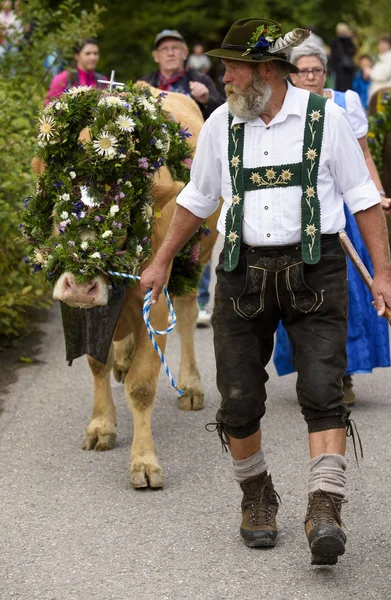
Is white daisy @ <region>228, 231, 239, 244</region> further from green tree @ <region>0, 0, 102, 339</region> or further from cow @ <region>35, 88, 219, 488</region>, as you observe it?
green tree @ <region>0, 0, 102, 339</region>

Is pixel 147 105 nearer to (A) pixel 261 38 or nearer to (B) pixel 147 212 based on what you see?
(B) pixel 147 212

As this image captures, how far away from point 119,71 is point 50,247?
24106 millimetres

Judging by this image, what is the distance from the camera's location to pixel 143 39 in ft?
97.3

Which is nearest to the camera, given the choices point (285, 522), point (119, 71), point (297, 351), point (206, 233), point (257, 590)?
point (257, 590)

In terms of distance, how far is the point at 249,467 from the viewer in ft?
16.7

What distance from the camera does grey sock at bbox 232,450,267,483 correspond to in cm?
508

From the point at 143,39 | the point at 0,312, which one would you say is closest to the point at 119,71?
the point at 143,39

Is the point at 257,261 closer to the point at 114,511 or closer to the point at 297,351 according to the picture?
the point at 297,351

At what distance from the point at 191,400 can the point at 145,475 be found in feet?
5.31

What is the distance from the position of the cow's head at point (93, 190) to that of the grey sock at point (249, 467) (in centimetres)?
98

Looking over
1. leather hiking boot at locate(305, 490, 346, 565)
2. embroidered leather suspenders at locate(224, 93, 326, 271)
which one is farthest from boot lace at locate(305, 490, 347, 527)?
embroidered leather suspenders at locate(224, 93, 326, 271)

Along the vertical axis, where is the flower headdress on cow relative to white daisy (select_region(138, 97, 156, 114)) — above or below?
below

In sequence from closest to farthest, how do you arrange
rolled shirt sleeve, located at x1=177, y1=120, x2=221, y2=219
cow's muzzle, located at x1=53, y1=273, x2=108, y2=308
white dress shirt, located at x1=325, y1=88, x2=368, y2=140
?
1. rolled shirt sleeve, located at x1=177, y1=120, x2=221, y2=219
2. cow's muzzle, located at x1=53, y1=273, x2=108, y2=308
3. white dress shirt, located at x1=325, y1=88, x2=368, y2=140

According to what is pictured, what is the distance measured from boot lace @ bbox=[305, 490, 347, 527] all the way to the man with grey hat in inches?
191
